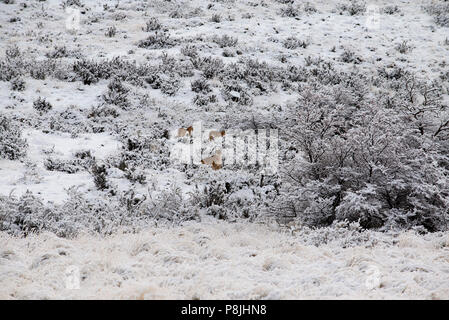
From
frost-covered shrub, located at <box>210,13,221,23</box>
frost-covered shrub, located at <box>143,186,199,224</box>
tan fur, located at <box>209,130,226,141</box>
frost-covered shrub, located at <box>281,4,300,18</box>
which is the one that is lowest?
frost-covered shrub, located at <box>143,186,199,224</box>

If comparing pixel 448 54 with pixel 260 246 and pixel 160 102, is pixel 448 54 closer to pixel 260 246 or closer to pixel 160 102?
pixel 160 102

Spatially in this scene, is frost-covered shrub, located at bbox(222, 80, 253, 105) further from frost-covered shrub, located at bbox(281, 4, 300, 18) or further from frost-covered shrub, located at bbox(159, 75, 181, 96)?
frost-covered shrub, located at bbox(281, 4, 300, 18)

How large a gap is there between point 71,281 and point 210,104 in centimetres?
805

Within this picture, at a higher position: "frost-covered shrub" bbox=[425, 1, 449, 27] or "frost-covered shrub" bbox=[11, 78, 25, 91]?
"frost-covered shrub" bbox=[425, 1, 449, 27]

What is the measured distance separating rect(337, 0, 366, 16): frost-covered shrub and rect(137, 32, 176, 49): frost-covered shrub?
10199mm

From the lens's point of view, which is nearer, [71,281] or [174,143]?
[71,281]

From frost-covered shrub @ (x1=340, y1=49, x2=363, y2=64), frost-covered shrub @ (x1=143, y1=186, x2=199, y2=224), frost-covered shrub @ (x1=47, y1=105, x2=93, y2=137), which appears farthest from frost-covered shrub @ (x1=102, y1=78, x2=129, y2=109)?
frost-covered shrub @ (x1=340, y1=49, x2=363, y2=64)

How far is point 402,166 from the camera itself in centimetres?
637

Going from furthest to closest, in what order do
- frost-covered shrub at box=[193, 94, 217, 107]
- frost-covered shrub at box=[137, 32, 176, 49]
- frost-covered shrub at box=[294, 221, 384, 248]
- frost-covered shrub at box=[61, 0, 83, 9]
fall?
frost-covered shrub at box=[61, 0, 83, 9]
frost-covered shrub at box=[137, 32, 176, 49]
frost-covered shrub at box=[193, 94, 217, 107]
frost-covered shrub at box=[294, 221, 384, 248]

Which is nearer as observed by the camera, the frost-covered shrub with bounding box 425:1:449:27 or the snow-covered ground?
the snow-covered ground

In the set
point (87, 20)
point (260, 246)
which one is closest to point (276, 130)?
point (260, 246)

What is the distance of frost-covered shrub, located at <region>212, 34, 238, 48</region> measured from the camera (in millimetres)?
15469

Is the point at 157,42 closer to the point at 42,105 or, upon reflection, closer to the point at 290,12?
the point at 42,105

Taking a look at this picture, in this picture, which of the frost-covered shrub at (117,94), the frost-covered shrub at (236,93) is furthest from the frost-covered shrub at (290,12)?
the frost-covered shrub at (117,94)
